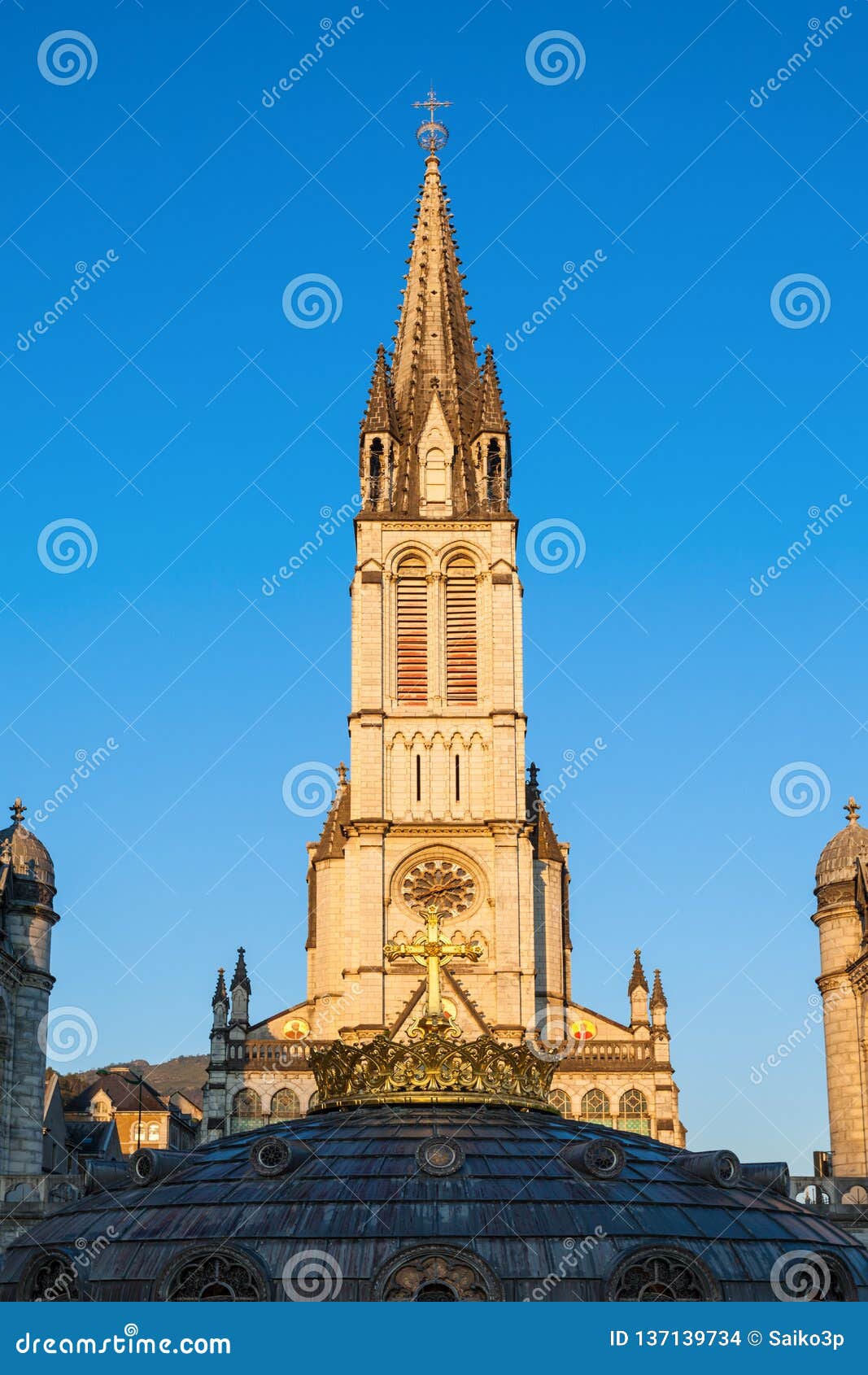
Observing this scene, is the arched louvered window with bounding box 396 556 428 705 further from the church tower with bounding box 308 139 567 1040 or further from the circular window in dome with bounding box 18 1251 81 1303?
the circular window in dome with bounding box 18 1251 81 1303

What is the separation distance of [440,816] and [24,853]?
104 ft

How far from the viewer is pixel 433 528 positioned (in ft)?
298

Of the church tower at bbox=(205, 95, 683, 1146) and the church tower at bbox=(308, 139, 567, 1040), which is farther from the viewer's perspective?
the church tower at bbox=(308, 139, 567, 1040)

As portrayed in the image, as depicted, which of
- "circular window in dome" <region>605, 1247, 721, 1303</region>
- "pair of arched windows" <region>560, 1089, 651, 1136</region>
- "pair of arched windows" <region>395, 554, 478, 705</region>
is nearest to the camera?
"circular window in dome" <region>605, 1247, 721, 1303</region>

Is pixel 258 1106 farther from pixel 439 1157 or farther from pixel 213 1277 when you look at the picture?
pixel 213 1277

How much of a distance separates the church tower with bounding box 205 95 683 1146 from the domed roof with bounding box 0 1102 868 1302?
5323cm

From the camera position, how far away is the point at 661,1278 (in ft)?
66.2

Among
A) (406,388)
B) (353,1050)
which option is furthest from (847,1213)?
(406,388)

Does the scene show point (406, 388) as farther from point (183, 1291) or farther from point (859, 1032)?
point (183, 1291)

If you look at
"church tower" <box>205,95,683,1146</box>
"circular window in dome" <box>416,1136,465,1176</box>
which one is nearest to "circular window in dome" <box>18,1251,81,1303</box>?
"circular window in dome" <box>416,1136,465,1176</box>

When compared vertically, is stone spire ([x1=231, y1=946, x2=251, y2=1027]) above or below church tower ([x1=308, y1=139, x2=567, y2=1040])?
below

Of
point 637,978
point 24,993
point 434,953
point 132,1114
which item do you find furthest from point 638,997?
point 434,953

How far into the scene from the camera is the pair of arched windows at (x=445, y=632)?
290ft

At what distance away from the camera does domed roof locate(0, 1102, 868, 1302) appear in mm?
19938
